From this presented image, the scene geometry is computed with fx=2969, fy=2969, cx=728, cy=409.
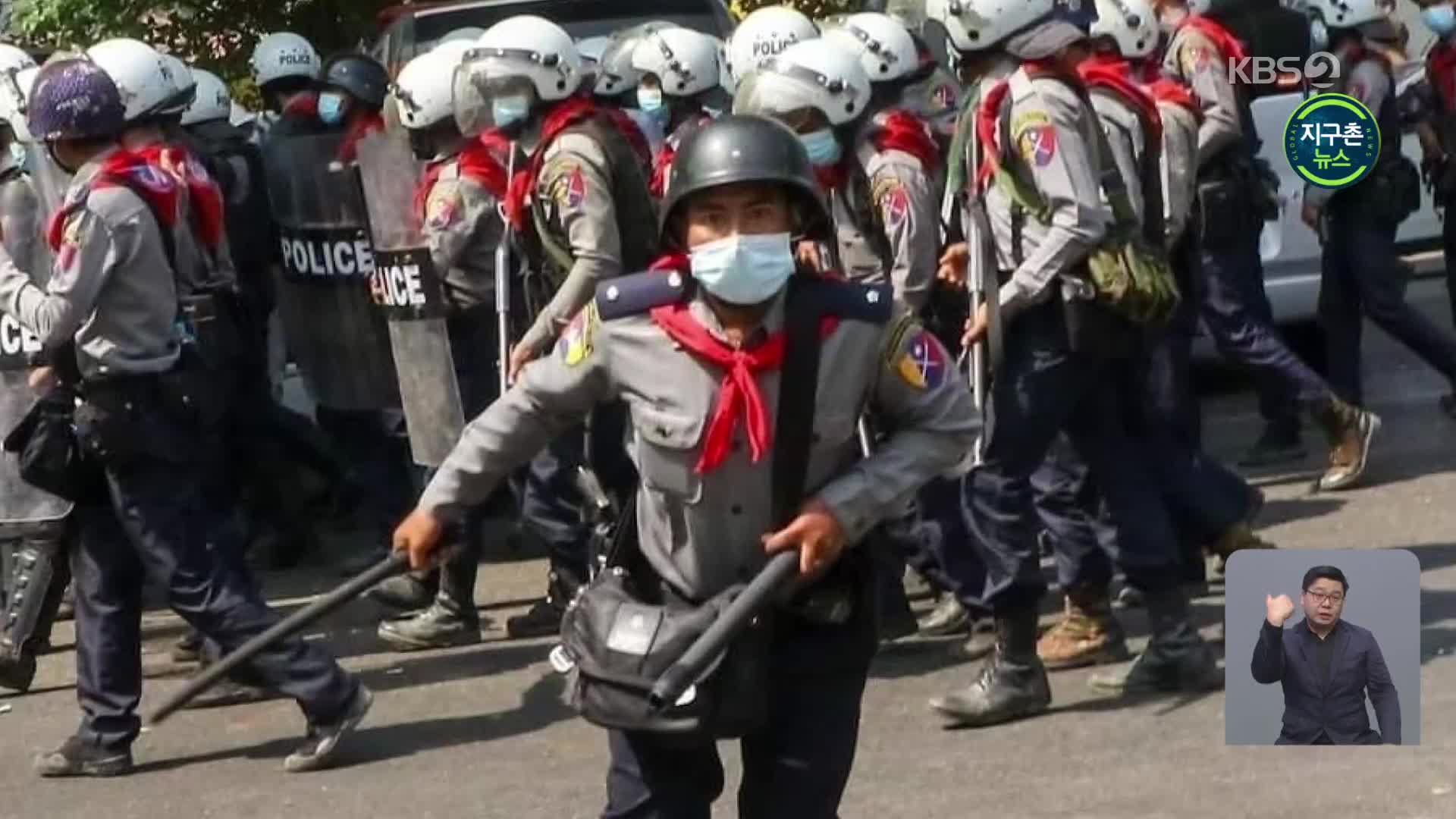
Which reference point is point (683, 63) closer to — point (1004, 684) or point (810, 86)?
point (810, 86)

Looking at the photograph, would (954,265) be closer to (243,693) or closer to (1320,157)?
(243,693)

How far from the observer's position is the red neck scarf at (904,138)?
8.40m

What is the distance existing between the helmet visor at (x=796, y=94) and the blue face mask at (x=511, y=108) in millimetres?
703

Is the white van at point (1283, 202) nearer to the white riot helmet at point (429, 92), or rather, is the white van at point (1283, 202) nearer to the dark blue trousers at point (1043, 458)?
the white riot helmet at point (429, 92)

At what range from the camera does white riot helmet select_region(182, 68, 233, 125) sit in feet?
35.3

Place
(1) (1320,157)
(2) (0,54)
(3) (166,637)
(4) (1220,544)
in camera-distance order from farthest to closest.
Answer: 1. (1) (1320,157)
2. (3) (166,637)
3. (2) (0,54)
4. (4) (1220,544)

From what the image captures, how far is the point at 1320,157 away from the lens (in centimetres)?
1148

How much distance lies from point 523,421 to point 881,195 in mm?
3327

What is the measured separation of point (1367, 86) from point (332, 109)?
12.6 feet

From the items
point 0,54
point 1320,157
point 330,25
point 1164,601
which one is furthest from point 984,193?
point 330,25

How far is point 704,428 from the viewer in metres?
5.04

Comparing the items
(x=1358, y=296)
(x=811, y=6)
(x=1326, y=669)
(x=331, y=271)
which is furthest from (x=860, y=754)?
(x=811, y=6)

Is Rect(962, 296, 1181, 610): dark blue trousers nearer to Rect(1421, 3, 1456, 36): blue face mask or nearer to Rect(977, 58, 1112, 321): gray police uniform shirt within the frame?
Rect(977, 58, 1112, 321): gray police uniform shirt

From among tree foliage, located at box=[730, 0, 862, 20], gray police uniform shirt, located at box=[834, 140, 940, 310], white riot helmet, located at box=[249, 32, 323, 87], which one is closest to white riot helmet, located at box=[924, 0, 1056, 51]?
gray police uniform shirt, located at box=[834, 140, 940, 310]
